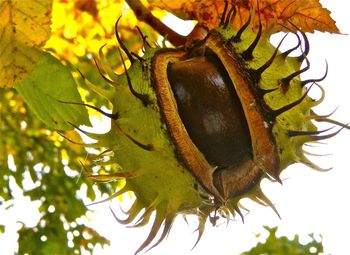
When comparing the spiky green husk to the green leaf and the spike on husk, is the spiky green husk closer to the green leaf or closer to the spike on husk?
the spike on husk

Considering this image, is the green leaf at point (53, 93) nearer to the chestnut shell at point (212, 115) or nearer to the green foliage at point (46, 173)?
the chestnut shell at point (212, 115)

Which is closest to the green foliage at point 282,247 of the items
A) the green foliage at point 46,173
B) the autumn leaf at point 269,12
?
the green foliage at point 46,173

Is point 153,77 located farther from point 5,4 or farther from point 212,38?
point 5,4

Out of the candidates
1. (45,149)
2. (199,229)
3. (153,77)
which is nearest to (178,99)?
(153,77)

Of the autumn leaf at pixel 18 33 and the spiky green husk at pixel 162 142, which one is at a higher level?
the autumn leaf at pixel 18 33

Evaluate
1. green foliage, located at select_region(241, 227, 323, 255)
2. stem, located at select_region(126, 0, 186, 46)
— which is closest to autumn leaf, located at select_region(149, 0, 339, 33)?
stem, located at select_region(126, 0, 186, 46)
